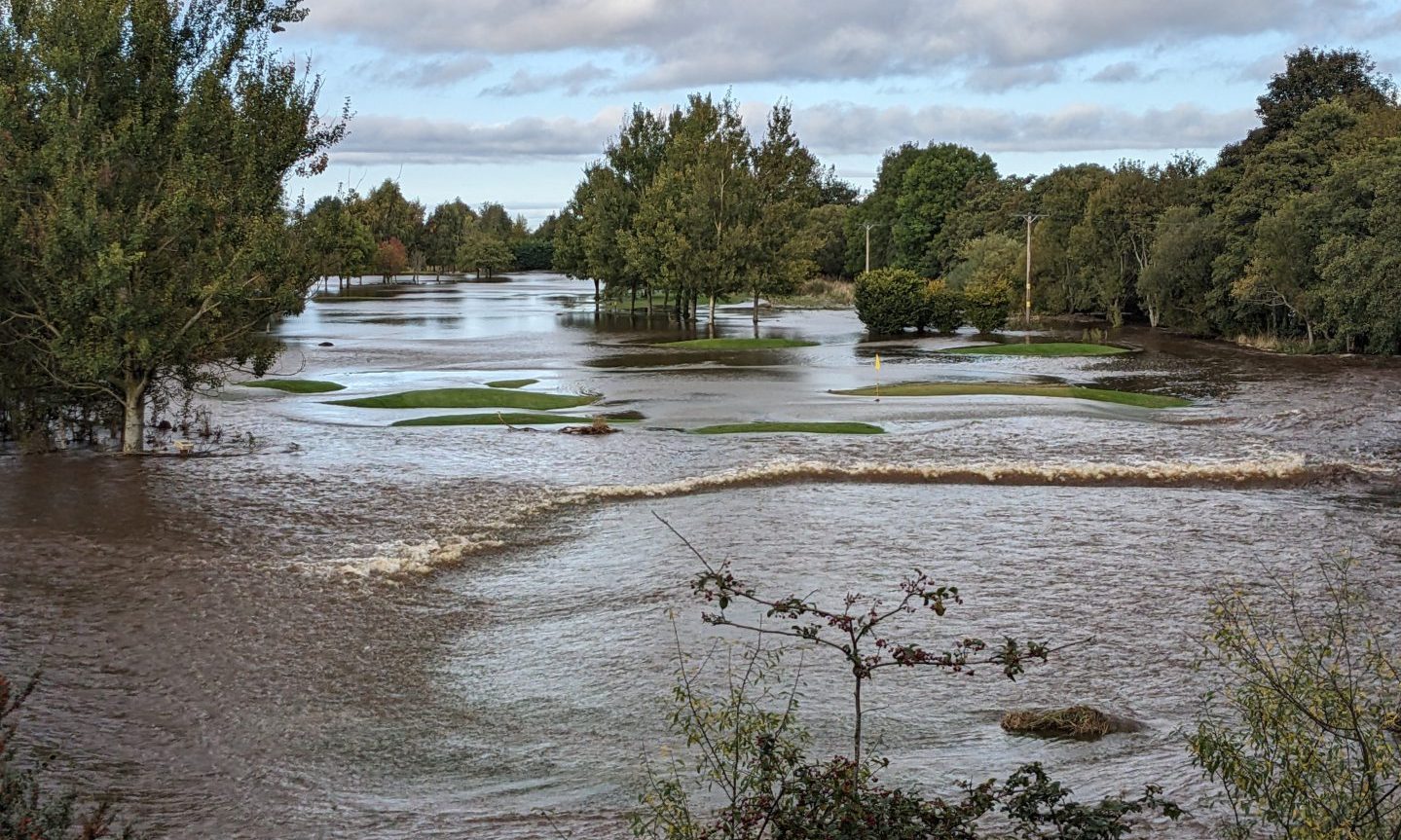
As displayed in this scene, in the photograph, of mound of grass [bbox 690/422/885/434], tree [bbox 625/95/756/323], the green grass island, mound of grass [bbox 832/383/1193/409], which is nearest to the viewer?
mound of grass [bbox 690/422/885/434]

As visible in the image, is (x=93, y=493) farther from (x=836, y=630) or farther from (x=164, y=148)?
(x=836, y=630)

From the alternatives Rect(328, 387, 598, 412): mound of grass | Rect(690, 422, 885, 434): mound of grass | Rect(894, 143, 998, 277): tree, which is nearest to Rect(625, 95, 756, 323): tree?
Rect(328, 387, 598, 412): mound of grass

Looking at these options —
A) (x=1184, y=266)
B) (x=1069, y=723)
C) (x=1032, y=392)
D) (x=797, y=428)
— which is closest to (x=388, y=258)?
(x=1184, y=266)

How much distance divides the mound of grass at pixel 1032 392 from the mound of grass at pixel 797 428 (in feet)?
27.3

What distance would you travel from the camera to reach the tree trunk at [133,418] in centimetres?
2941

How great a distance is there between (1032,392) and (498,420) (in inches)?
730

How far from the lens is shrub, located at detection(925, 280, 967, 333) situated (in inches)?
3196

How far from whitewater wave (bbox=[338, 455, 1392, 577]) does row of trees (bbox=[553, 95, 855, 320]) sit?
4555 centimetres

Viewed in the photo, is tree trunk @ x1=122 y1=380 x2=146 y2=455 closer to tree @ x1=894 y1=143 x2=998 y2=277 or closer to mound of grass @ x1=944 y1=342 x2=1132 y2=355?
mound of grass @ x1=944 y1=342 x2=1132 y2=355

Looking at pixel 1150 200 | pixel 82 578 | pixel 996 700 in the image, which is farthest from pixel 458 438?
pixel 1150 200

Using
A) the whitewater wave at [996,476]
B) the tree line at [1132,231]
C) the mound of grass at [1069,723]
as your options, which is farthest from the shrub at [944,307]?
the mound of grass at [1069,723]

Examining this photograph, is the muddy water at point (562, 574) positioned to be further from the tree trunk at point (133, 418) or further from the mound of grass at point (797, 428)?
the mound of grass at point (797, 428)

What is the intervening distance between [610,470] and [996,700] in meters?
16.0

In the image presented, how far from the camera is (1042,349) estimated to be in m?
65.6
